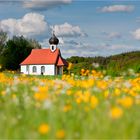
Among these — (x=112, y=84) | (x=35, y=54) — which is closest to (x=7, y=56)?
(x=35, y=54)

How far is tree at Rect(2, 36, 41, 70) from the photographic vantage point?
76.7 m

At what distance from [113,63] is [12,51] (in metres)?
53.3

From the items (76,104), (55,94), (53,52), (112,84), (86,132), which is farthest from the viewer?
(53,52)

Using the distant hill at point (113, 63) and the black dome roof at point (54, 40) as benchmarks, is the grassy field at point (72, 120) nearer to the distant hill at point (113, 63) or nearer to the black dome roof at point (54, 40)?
the distant hill at point (113, 63)

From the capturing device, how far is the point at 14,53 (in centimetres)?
7819

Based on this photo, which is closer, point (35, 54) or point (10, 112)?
point (10, 112)

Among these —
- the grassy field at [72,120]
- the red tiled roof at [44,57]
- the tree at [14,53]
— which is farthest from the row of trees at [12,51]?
the grassy field at [72,120]

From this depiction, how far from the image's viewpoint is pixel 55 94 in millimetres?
6254

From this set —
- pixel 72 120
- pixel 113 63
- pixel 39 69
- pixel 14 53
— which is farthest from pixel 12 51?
pixel 72 120

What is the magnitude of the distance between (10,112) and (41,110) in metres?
0.43

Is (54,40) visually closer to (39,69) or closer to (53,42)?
(53,42)

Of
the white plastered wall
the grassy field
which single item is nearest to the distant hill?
the grassy field

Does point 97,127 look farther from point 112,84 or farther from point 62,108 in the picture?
point 112,84

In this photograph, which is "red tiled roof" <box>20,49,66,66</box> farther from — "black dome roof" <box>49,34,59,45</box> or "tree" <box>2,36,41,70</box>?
"black dome roof" <box>49,34,59,45</box>
